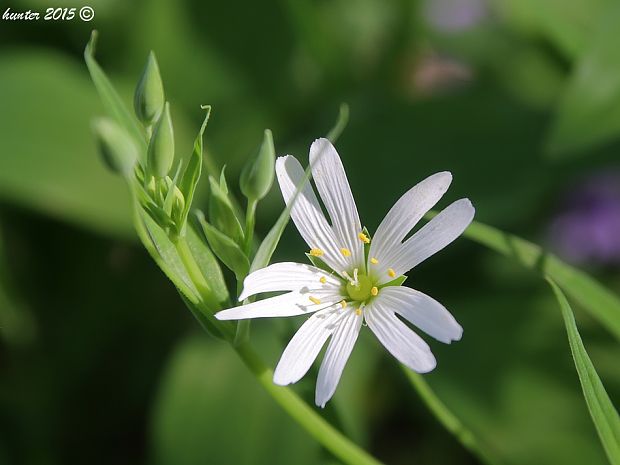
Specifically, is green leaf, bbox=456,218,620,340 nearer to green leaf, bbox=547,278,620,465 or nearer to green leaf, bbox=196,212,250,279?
green leaf, bbox=547,278,620,465

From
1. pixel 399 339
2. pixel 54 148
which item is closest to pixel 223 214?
pixel 399 339

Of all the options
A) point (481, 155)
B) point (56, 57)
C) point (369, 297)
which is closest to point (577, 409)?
point (481, 155)

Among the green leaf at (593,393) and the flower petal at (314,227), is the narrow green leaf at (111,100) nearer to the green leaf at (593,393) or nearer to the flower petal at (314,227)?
the flower petal at (314,227)

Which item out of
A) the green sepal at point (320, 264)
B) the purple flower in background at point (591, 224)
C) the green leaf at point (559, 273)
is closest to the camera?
the green sepal at point (320, 264)

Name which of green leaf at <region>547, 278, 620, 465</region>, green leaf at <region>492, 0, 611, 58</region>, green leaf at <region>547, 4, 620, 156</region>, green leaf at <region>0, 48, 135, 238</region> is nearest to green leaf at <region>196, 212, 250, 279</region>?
green leaf at <region>547, 278, 620, 465</region>

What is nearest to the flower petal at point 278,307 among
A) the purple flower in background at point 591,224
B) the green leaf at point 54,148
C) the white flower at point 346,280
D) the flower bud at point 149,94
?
the white flower at point 346,280

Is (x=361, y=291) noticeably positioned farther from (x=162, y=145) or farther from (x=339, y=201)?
(x=162, y=145)
